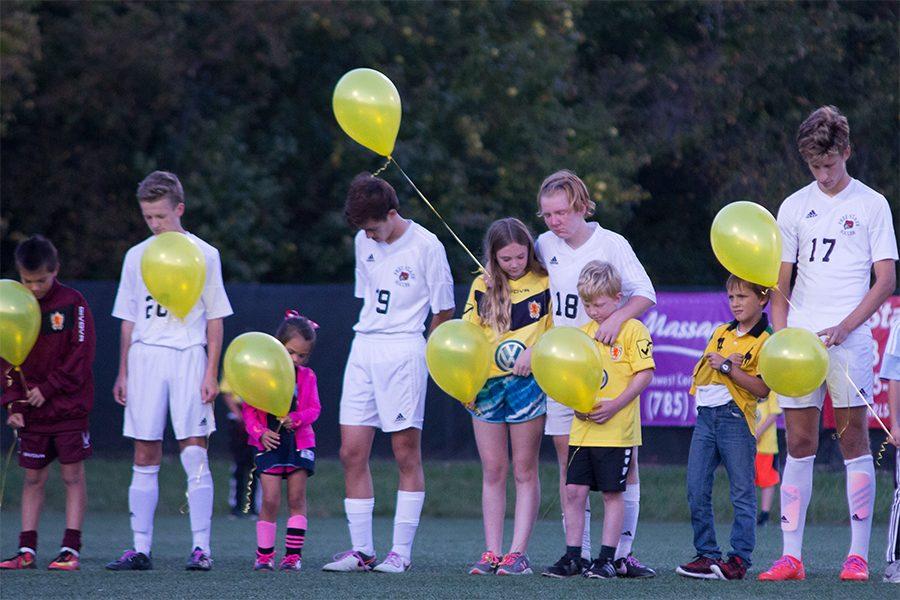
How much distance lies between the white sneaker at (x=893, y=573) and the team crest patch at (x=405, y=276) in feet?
8.70

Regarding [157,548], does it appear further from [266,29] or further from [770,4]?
[770,4]

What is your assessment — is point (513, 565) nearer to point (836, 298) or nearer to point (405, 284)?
point (405, 284)

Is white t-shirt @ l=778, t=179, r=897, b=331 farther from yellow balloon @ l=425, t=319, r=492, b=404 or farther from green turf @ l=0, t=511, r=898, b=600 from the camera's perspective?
yellow balloon @ l=425, t=319, r=492, b=404

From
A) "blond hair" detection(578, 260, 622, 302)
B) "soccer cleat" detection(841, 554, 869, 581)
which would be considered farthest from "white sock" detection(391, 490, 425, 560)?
"soccer cleat" detection(841, 554, 869, 581)

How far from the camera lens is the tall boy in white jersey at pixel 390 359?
6.72 meters

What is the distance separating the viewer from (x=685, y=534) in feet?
33.7

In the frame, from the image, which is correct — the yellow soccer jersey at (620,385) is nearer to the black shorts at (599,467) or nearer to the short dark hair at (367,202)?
the black shorts at (599,467)

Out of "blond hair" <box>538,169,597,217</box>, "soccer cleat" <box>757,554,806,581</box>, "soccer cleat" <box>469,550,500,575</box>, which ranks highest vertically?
"blond hair" <box>538,169,597,217</box>

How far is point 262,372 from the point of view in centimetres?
646

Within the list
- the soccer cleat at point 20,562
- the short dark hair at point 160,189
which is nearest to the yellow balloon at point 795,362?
the short dark hair at point 160,189

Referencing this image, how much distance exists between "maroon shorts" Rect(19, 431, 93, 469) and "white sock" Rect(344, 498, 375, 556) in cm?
150

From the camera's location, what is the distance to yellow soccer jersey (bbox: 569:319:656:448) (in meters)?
6.32

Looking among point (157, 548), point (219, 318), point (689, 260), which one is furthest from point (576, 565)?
point (689, 260)

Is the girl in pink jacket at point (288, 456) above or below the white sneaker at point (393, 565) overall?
above
